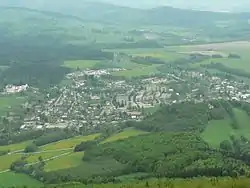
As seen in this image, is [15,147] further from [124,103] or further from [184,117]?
→ [124,103]

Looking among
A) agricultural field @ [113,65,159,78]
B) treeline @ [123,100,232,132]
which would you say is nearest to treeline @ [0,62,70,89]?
agricultural field @ [113,65,159,78]

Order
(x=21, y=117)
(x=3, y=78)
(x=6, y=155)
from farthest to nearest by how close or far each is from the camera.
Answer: (x=3, y=78) < (x=21, y=117) < (x=6, y=155)

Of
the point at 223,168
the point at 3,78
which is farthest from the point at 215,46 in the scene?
the point at 223,168

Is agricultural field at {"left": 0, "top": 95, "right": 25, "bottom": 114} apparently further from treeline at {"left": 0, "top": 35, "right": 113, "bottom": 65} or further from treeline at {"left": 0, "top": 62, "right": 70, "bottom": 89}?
treeline at {"left": 0, "top": 35, "right": 113, "bottom": 65}

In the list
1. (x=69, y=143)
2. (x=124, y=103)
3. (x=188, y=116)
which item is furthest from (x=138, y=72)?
(x=69, y=143)

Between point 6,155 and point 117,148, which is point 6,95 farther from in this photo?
point 117,148

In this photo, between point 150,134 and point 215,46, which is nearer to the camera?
point 150,134
